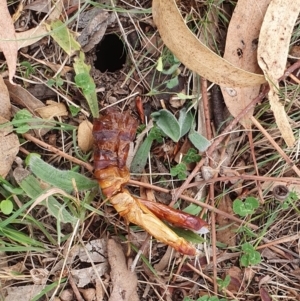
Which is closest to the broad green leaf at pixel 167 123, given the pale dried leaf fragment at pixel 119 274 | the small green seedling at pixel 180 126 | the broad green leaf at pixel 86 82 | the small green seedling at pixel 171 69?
the small green seedling at pixel 180 126

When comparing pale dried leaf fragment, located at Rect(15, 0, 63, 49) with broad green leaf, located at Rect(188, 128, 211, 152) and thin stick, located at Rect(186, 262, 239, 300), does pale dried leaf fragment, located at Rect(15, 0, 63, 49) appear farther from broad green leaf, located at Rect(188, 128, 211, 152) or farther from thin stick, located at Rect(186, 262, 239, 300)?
thin stick, located at Rect(186, 262, 239, 300)

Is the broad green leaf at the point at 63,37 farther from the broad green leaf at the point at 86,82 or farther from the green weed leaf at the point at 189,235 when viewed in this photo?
the green weed leaf at the point at 189,235

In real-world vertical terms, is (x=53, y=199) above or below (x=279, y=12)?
below

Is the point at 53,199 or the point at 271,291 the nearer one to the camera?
the point at 53,199

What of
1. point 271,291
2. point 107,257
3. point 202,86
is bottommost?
point 271,291

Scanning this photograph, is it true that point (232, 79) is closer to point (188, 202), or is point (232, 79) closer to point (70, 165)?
point (188, 202)

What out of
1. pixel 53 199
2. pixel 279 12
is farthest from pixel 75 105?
pixel 279 12
